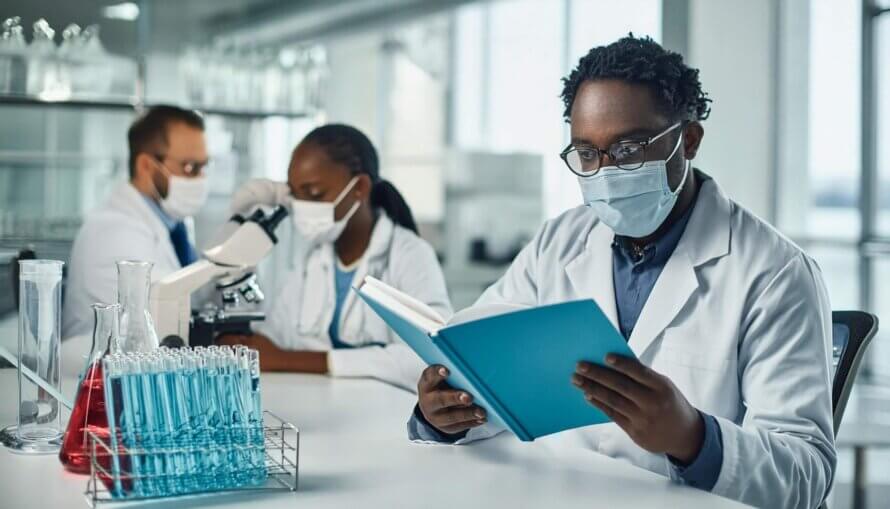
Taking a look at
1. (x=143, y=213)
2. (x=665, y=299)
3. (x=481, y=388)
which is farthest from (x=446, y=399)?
(x=143, y=213)

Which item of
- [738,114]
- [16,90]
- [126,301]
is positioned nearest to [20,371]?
[126,301]

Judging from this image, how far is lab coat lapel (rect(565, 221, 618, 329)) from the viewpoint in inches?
76.2

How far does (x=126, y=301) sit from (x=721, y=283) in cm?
102

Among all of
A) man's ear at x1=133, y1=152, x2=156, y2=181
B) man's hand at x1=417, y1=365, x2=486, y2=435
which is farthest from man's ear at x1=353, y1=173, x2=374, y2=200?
man's hand at x1=417, y1=365, x2=486, y2=435

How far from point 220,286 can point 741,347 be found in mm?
1300

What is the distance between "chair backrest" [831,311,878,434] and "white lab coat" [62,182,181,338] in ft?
5.81

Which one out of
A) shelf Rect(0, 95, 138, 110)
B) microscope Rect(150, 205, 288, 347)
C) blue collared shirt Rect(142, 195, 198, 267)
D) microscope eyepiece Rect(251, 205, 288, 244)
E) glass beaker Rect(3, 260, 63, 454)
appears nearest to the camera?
glass beaker Rect(3, 260, 63, 454)

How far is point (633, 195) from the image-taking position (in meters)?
1.83

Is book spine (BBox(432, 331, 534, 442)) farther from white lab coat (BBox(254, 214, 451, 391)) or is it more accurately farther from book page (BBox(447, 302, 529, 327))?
white lab coat (BBox(254, 214, 451, 391))

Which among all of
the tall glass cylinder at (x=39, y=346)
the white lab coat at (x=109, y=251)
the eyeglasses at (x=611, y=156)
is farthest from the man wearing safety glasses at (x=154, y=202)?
the eyeglasses at (x=611, y=156)

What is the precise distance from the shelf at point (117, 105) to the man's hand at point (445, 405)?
357cm

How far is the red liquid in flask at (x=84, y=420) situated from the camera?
1409 millimetres

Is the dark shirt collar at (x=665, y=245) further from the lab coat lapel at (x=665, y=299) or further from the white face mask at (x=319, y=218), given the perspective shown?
the white face mask at (x=319, y=218)

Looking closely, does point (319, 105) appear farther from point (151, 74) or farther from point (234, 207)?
point (234, 207)
